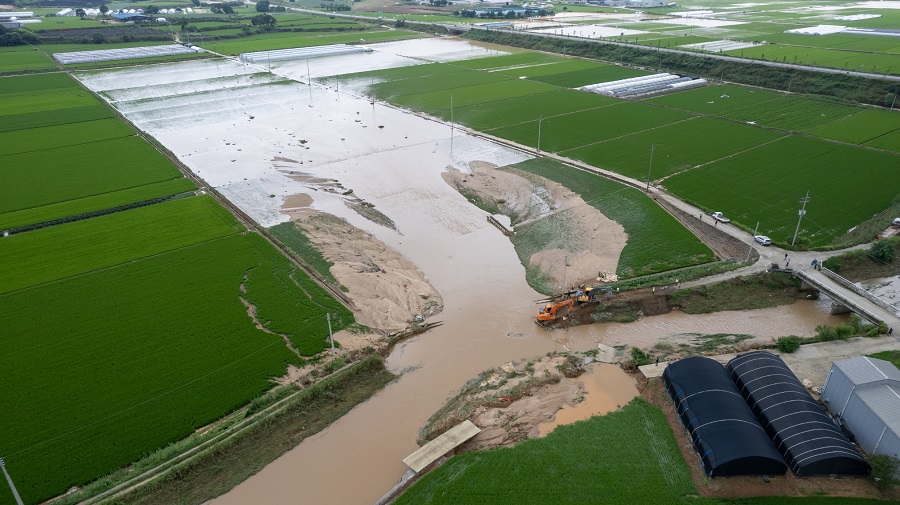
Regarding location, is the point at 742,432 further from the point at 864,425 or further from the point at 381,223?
the point at 381,223

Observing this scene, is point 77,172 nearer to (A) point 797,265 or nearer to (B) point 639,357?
(B) point 639,357

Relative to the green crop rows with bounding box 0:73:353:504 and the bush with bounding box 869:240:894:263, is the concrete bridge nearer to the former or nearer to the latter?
the bush with bounding box 869:240:894:263

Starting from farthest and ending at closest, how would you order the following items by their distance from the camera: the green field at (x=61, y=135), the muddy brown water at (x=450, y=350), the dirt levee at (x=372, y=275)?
the green field at (x=61, y=135) < the dirt levee at (x=372, y=275) < the muddy brown water at (x=450, y=350)

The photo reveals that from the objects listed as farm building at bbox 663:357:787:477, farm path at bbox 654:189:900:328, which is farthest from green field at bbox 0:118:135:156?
farm building at bbox 663:357:787:477

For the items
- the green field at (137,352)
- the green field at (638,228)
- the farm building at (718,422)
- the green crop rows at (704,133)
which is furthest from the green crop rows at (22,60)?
the farm building at (718,422)

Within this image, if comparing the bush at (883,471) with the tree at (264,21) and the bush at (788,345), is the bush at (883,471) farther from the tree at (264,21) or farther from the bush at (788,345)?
the tree at (264,21)

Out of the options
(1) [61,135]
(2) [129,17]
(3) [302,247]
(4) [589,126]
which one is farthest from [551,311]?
(2) [129,17]
